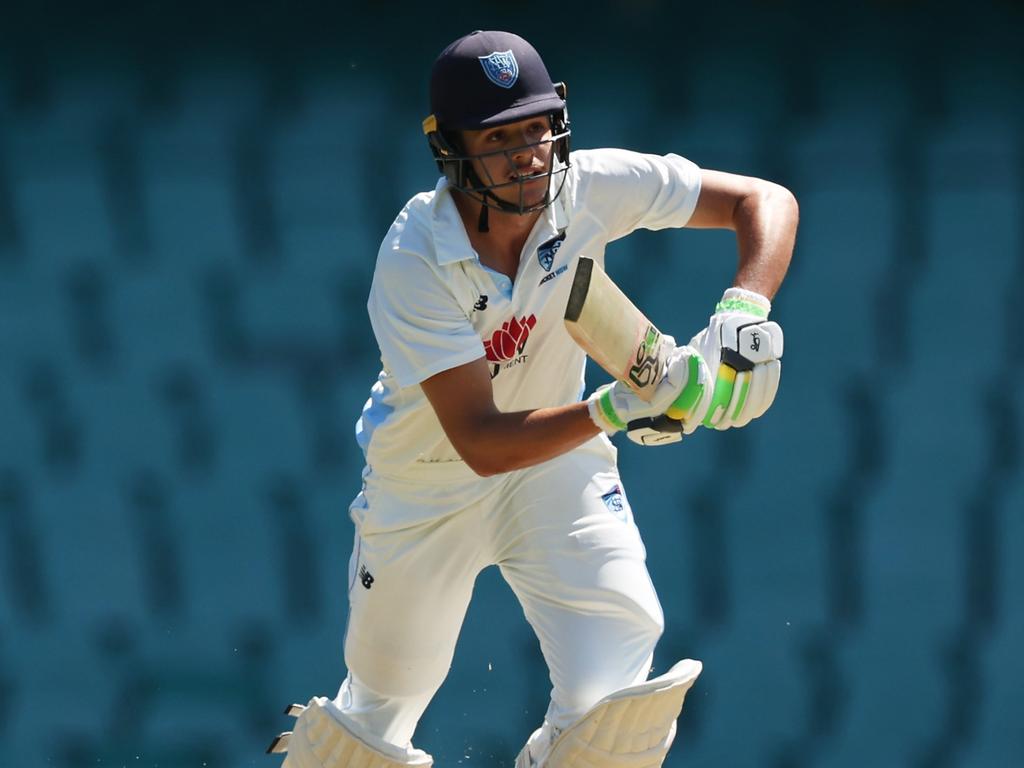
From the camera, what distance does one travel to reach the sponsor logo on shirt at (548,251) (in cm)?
254

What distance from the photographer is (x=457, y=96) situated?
2.44m

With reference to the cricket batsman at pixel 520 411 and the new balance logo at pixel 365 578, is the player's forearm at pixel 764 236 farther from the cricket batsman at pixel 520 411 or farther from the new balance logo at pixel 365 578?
the new balance logo at pixel 365 578

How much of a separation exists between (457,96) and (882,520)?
158 cm

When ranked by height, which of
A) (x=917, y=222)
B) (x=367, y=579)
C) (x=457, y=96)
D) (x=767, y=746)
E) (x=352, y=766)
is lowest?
(x=767, y=746)

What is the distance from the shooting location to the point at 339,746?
2.69 m

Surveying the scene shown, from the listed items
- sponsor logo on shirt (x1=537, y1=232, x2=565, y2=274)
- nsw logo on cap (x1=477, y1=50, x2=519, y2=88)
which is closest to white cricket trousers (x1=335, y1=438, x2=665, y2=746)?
sponsor logo on shirt (x1=537, y1=232, x2=565, y2=274)

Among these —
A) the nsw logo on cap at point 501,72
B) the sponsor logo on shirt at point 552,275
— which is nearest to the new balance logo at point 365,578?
the sponsor logo on shirt at point 552,275

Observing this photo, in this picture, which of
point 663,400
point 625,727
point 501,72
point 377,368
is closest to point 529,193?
point 501,72

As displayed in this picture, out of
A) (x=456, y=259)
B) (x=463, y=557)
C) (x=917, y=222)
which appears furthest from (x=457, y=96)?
(x=917, y=222)

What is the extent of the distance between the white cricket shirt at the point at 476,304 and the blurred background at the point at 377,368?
3.06 feet

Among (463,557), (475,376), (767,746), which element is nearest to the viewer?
(475,376)

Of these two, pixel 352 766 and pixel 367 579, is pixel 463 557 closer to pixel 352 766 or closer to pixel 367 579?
pixel 367 579

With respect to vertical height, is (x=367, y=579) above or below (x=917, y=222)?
below

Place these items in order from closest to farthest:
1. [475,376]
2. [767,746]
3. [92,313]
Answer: [475,376] → [767,746] → [92,313]
